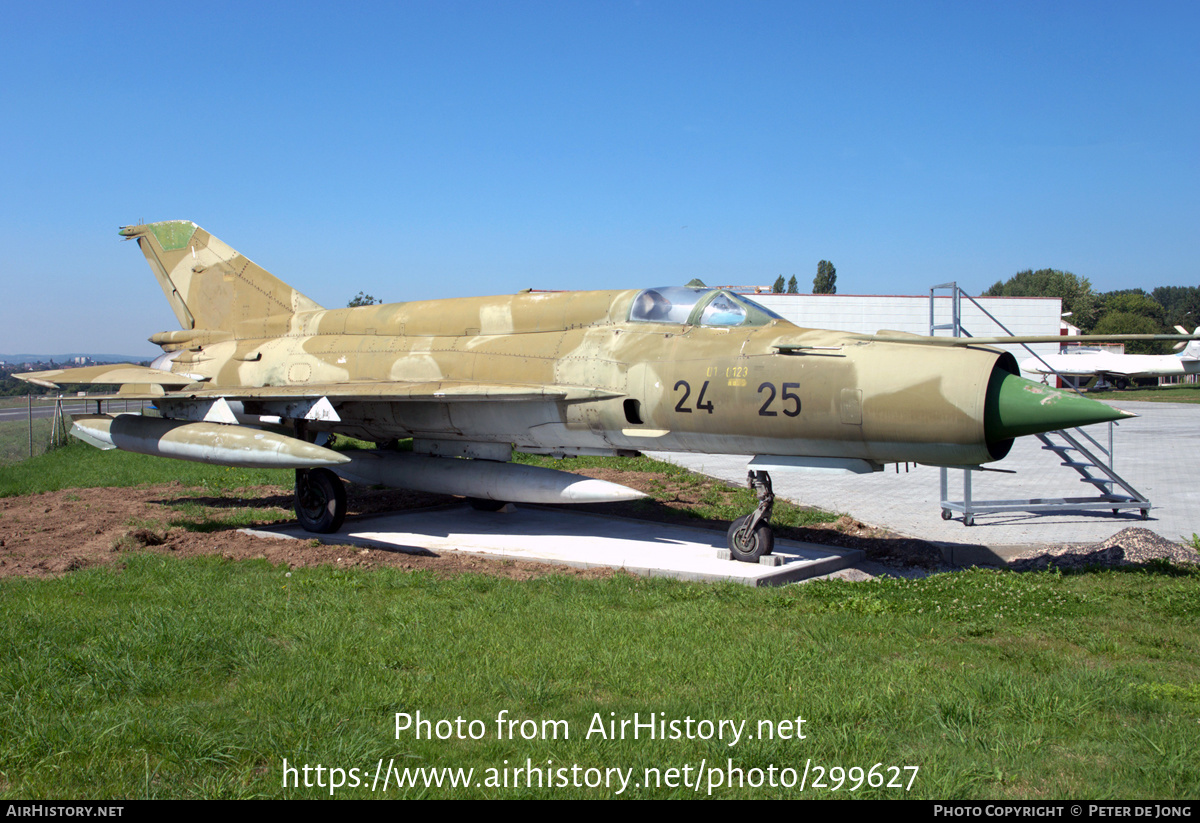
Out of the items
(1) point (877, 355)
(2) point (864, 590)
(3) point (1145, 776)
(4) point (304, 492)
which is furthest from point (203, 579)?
(3) point (1145, 776)

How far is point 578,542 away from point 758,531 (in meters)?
2.55

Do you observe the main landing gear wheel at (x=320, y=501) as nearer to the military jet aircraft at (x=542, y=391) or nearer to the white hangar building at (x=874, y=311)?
the military jet aircraft at (x=542, y=391)

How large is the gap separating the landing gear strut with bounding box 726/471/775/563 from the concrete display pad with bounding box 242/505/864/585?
0.15 metres

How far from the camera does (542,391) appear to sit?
10.1 m

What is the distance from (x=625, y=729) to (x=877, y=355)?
17.4ft

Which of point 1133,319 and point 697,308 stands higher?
point 1133,319

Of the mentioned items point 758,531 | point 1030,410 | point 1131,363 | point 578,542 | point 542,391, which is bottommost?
point 578,542

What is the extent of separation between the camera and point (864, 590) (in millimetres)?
7875

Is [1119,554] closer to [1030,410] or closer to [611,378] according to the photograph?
[1030,410]

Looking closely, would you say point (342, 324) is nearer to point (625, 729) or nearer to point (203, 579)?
point (203, 579)

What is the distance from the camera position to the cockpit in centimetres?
966

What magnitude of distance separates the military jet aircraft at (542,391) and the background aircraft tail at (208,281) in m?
0.05

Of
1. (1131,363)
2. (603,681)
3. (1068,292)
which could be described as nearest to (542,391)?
(603,681)

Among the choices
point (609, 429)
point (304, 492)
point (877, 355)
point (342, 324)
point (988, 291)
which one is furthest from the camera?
point (988, 291)
